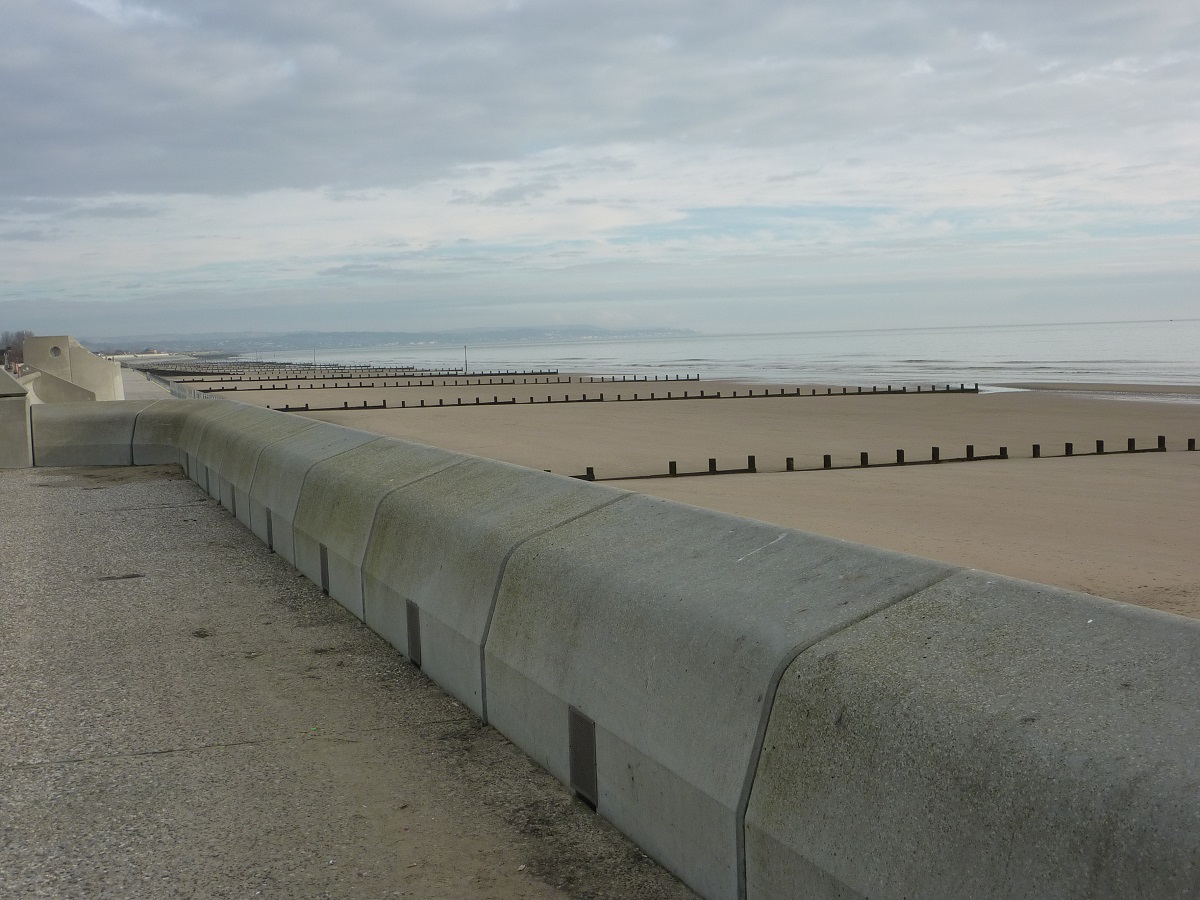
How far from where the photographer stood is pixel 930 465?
2303 centimetres

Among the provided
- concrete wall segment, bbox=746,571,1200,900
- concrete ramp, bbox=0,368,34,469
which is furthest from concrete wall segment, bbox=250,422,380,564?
concrete ramp, bbox=0,368,34,469

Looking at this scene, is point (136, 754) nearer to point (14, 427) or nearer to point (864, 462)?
point (14, 427)

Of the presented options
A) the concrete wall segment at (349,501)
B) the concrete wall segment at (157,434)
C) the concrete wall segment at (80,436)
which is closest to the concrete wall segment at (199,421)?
the concrete wall segment at (157,434)

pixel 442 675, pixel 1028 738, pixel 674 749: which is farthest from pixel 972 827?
pixel 442 675

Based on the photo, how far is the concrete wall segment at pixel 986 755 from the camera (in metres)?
2.26

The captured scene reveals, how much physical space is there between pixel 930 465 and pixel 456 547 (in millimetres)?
18926

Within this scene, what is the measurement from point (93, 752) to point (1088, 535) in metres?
11.3

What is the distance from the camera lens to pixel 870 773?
110 inches

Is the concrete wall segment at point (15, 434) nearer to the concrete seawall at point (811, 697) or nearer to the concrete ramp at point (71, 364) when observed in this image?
the concrete seawall at point (811, 697)

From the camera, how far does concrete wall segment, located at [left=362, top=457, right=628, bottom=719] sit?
5188mm

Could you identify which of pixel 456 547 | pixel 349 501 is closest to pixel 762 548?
pixel 456 547

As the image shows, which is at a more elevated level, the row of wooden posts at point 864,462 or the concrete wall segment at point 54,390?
the concrete wall segment at point 54,390

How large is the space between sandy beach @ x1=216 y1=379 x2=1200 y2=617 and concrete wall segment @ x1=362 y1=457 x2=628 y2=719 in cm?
558

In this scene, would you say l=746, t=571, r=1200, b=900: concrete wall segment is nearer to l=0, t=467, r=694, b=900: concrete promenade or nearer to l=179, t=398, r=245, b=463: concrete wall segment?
l=0, t=467, r=694, b=900: concrete promenade
